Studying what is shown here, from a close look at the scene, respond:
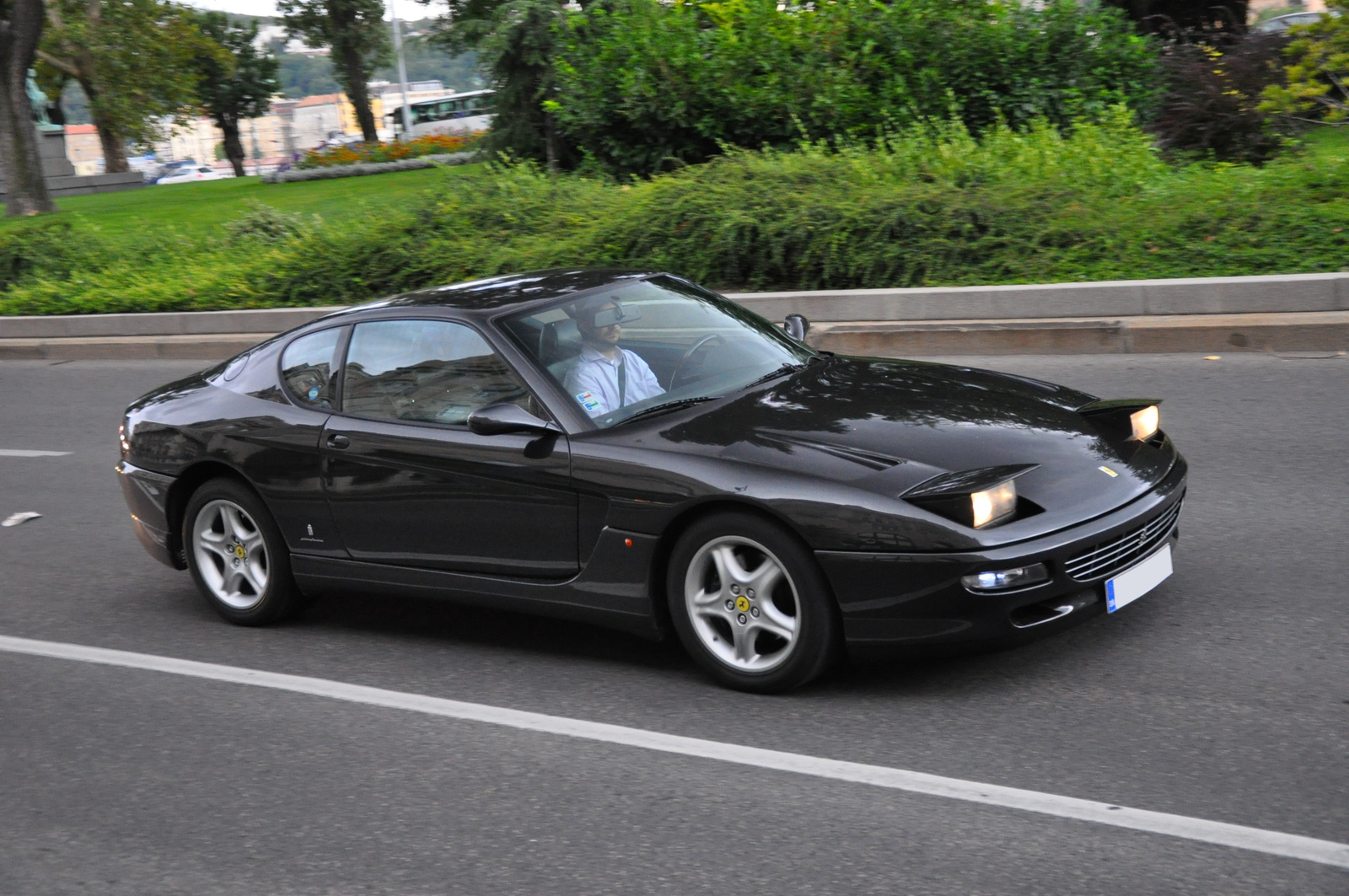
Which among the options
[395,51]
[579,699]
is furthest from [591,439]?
[395,51]

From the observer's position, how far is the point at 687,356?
562 centimetres

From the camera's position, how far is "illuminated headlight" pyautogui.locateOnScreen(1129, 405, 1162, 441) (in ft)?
17.1

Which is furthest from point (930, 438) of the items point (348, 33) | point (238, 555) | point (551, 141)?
point (348, 33)

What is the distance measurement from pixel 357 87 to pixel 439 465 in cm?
5459

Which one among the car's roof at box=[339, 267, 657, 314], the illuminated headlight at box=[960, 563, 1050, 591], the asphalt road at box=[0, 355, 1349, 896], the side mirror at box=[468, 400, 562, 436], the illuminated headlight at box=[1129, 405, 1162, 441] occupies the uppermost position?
the car's roof at box=[339, 267, 657, 314]

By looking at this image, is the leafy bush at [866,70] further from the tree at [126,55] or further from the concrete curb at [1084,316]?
the tree at [126,55]

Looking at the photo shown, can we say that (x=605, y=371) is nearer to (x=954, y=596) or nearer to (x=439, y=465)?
(x=439, y=465)

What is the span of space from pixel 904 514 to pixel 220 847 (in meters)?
2.24

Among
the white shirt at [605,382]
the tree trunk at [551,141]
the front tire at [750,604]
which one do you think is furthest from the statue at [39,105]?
the front tire at [750,604]

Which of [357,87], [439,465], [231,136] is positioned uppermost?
[357,87]

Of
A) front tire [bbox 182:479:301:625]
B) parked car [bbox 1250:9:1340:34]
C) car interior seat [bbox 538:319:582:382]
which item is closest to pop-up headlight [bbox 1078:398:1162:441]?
car interior seat [bbox 538:319:582:382]

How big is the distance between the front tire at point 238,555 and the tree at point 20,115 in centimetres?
2371

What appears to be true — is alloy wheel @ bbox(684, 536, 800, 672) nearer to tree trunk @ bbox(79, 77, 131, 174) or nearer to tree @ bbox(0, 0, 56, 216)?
tree @ bbox(0, 0, 56, 216)

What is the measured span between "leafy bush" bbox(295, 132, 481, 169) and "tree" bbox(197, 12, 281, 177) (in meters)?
30.7
